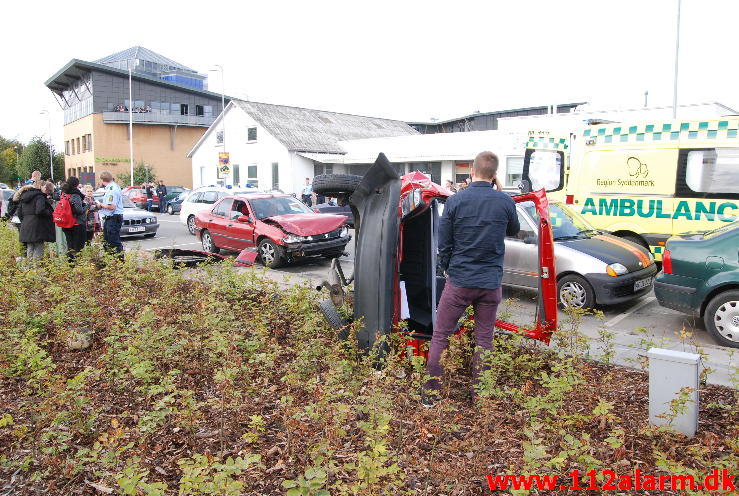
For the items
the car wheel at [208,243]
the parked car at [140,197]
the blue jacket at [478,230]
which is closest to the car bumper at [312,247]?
the car wheel at [208,243]

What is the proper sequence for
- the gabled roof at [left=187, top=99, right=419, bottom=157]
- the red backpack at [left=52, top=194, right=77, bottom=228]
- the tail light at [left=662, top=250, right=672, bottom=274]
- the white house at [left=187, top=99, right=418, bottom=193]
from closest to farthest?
1. the tail light at [left=662, top=250, right=672, bottom=274]
2. the red backpack at [left=52, top=194, right=77, bottom=228]
3. the white house at [left=187, top=99, right=418, bottom=193]
4. the gabled roof at [left=187, top=99, right=419, bottom=157]

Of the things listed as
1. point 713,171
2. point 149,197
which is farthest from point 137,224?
point 149,197

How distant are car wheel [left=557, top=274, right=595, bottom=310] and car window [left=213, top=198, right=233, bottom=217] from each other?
331 inches

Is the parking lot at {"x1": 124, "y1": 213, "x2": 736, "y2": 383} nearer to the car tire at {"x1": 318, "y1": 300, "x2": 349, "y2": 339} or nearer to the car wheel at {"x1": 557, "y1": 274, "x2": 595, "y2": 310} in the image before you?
the car wheel at {"x1": 557, "y1": 274, "x2": 595, "y2": 310}

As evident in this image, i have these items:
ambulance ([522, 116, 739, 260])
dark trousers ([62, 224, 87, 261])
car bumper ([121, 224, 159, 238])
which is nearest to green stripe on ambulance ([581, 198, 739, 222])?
ambulance ([522, 116, 739, 260])

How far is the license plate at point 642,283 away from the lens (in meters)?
8.22

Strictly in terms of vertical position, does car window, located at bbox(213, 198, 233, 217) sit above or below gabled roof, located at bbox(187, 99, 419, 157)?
below

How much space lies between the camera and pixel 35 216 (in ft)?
34.1

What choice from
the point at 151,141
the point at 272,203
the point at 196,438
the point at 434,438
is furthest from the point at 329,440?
the point at 151,141

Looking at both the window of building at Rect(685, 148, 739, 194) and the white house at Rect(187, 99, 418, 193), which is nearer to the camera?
the window of building at Rect(685, 148, 739, 194)

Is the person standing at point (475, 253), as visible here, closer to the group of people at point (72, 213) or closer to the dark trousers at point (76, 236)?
the group of people at point (72, 213)

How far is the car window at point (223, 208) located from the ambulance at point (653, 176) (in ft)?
24.9

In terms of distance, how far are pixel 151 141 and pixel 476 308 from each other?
5706 centimetres

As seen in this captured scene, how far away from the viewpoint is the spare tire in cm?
543
